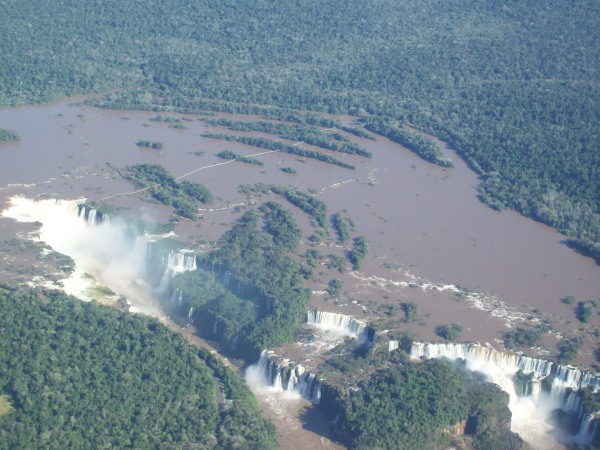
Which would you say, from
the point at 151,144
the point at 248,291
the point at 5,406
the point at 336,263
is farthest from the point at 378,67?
the point at 5,406

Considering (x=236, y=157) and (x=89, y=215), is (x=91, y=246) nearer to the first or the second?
(x=89, y=215)

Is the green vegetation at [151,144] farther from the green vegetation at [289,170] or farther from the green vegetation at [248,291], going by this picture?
the green vegetation at [248,291]

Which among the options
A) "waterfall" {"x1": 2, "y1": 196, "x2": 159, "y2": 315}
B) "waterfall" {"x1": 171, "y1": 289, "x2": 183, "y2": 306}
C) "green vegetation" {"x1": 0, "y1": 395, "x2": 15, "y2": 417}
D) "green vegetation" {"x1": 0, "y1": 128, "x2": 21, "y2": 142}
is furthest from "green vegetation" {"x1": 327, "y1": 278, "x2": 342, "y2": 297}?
"green vegetation" {"x1": 0, "y1": 128, "x2": 21, "y2": 142}

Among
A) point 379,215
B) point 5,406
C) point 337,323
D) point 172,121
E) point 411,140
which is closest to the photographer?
point 5,406

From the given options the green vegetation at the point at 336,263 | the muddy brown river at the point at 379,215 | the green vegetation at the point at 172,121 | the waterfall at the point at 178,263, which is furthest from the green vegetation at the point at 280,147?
the waterfall at the point at 178,263

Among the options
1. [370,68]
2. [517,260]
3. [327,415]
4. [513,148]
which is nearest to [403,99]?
[370,68]

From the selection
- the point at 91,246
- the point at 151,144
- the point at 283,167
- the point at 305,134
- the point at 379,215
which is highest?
the point at 305,134

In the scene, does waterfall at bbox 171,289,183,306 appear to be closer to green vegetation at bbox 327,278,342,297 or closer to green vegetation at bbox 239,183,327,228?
green vegetation at bbox 327,278,342,297

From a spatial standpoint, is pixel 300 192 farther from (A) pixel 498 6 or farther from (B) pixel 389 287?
(A) pixel 498 6
